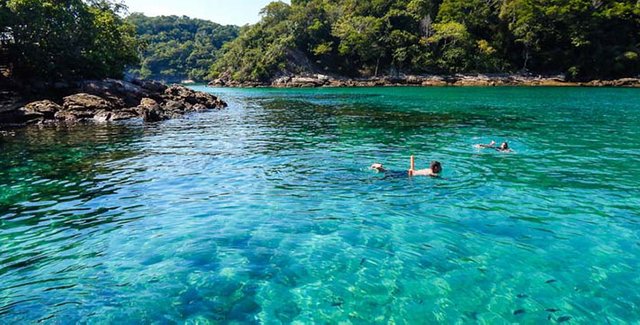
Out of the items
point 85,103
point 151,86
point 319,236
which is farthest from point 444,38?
point 319,236

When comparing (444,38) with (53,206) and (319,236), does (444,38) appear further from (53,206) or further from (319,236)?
(53,206)

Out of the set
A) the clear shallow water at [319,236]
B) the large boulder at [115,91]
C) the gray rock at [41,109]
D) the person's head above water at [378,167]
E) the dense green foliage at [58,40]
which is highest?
the dense green foliage at [58,40]

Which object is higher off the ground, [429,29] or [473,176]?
[429,29]

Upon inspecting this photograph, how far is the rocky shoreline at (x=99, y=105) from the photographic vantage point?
109ft

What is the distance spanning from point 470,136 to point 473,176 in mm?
10279

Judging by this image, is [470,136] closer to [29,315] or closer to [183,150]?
[183,150]

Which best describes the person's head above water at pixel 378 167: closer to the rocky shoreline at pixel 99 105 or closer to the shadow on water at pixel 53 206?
the shadow on water at pixel 53 206

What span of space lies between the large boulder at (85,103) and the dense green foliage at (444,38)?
72.8 m

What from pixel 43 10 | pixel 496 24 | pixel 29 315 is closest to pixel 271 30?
pixel 496 24

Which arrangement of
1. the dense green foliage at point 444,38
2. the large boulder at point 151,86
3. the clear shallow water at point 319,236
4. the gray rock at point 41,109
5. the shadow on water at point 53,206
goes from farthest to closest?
1. the dense green foliage at point 444,38
2. the large boulder at point 151,86
3. the gray rock at point 41,109
4. the shadow on water at point 53,206
5. the clear shallow water at point 319,236

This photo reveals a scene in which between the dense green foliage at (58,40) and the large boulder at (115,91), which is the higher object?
the dense green foliage at (58,40)

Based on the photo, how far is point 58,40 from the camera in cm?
3775

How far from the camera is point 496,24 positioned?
326 ft

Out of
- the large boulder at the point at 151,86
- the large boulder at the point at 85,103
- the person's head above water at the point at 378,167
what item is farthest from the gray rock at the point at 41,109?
the person's head above water at the point at 378,167
